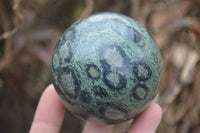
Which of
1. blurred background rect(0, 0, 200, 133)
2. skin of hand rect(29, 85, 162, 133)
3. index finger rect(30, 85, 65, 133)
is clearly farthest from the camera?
blurred background rect(0, 0, 200, 133)

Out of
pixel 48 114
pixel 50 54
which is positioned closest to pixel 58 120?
pixel 48 114

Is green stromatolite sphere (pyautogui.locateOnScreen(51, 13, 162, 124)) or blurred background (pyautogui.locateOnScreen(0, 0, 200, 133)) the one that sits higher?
green stromatolite sphere (pyautogui.locateOnScreen(51, 13, 162, 124))

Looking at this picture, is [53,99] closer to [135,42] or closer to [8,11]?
[135,42]

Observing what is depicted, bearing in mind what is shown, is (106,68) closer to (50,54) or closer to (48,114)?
(48,114)

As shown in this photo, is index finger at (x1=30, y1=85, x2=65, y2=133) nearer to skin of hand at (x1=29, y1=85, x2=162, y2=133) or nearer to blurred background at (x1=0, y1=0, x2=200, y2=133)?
skin of hand at (x1=29, y1=85, x2=162, y2=133)

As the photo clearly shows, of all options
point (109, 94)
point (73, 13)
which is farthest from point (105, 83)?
point (73, 13)

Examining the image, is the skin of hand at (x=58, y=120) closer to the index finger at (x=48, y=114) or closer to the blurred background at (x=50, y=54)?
the index finger at (x=48, y=114)

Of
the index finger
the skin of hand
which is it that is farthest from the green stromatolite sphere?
A: the index finger
